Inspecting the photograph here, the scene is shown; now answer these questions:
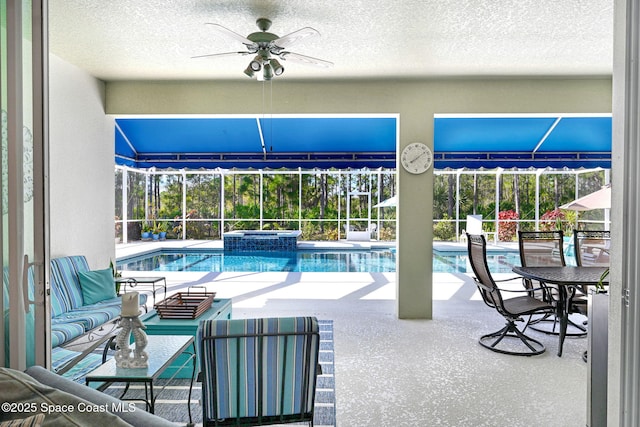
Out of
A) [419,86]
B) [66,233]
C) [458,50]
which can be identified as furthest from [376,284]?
[66,233]

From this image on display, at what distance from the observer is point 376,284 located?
25.4 ft

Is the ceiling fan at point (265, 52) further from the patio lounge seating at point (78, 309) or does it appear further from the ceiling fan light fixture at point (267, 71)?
the patio lounge seating at point (78, 309)

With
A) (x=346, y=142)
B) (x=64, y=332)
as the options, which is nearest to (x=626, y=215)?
→ (x=64, y=332)

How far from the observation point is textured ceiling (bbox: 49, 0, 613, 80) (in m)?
3.46

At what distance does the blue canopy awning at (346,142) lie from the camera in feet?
32.6

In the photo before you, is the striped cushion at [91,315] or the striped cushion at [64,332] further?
the striped cushion at [91,315]

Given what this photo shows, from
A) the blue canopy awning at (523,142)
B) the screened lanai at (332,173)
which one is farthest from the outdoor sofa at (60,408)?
the blue canopy awning at (523,142)

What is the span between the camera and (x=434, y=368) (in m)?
3.77

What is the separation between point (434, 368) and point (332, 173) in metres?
11.1

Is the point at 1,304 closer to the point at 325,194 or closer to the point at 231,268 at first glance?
the point at 231,268

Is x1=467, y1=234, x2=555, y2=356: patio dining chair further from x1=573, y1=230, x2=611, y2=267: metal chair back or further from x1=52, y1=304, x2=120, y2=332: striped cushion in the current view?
x1=52, y1=304, x2=120, y2=332: striped cushion

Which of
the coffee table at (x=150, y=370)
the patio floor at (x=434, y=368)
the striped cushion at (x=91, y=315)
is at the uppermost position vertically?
the coffee table at (x=150, y=370)

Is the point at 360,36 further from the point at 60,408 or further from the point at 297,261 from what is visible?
the point at 297,261

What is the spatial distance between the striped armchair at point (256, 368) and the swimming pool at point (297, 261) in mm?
7306
